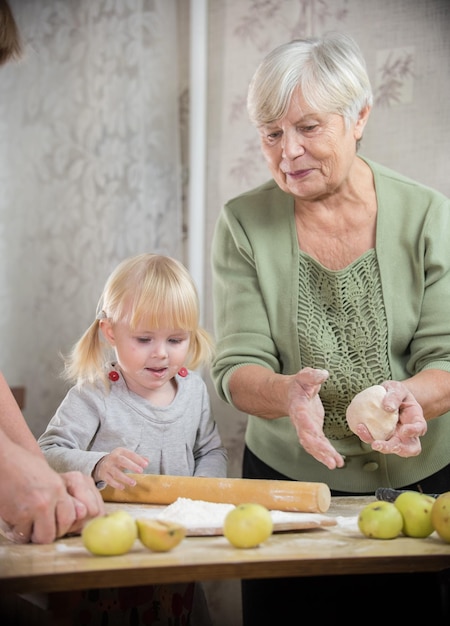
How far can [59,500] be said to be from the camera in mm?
1329

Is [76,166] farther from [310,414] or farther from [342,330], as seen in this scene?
[310,414]

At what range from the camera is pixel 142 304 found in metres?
1.81

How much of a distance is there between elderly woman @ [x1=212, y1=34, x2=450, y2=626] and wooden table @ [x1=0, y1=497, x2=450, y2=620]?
0.45 meters

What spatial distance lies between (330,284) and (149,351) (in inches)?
17.8

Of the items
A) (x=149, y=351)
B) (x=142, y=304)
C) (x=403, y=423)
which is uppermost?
(x=142, y=304)

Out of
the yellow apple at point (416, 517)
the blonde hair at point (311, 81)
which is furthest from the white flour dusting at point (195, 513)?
the blonde hair at point (311, 81)

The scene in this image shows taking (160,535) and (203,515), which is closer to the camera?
(160,535)

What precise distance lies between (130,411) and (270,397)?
326 mm

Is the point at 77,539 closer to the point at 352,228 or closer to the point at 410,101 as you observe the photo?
the point at 352,228

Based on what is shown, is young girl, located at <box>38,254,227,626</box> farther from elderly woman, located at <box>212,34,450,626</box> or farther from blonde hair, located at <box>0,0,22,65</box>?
blonde hair, located at <box>0,0,22,65</box>

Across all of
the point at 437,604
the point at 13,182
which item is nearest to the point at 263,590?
the point at 437,604

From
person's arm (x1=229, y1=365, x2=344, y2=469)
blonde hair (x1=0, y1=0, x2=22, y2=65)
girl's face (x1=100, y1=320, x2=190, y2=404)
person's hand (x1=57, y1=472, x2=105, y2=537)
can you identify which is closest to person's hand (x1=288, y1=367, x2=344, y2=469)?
person's arm (x1=229, y1=365, x2=344, y2=469)

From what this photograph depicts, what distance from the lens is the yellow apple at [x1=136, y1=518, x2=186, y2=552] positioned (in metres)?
1.23

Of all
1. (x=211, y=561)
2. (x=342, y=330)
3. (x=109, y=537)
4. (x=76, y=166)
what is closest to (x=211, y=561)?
(x=211, y=561)
